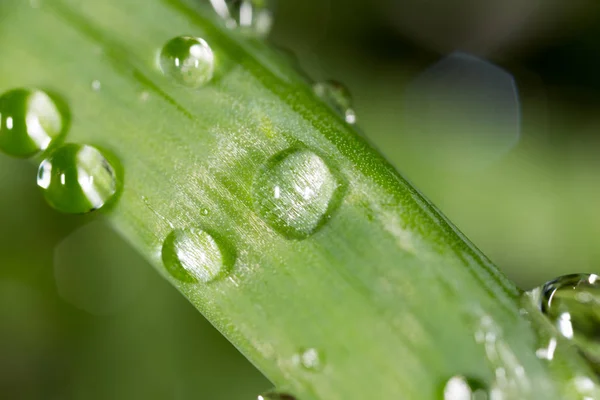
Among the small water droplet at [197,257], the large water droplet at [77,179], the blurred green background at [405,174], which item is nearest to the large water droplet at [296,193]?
the small water droplet at [197,257]

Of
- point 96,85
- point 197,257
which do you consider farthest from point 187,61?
point 197,257

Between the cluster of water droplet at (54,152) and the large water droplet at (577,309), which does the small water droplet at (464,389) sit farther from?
the cluster of water droplet at (54,152)

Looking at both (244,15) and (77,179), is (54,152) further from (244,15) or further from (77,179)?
(244,15)

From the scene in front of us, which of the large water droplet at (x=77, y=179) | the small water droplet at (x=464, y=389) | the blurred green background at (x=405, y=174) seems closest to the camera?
the small water droplet at (x=464, y=389)

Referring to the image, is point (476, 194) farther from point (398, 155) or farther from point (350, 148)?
point (350, 148)

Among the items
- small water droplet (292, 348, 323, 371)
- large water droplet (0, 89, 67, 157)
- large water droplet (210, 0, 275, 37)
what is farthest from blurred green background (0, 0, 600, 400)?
small water droplet (292, 348, 323, 371)
